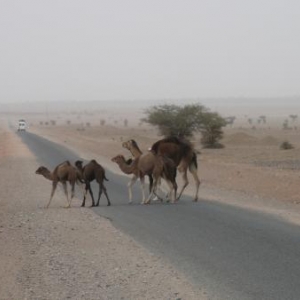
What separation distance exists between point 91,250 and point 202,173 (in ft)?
55.2

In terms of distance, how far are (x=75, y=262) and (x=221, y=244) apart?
2.64m

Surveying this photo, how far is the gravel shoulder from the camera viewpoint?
8375 mm

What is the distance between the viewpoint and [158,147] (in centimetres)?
1855

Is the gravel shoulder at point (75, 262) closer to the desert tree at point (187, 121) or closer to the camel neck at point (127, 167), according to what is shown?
the camel neck at point (127, 167)

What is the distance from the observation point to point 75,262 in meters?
10.2

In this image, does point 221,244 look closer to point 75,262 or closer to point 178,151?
point 75,262

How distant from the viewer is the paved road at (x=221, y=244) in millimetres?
8578

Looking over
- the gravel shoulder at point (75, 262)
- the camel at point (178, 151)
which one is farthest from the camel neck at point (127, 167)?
the gravel shoulder at point (75, 262)

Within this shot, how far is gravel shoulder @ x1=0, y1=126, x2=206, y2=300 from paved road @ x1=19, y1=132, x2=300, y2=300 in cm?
34

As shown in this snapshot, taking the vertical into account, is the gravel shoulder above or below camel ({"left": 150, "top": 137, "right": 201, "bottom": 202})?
below

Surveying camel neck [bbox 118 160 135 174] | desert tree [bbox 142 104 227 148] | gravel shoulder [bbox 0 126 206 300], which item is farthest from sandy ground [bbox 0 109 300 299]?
desert tree [bbox 142 104 227 148]

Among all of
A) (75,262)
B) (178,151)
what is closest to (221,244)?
(75,262)

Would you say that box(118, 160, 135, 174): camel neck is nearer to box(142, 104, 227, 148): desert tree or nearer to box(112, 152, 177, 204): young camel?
box(112, 152, 177, 204): young camel

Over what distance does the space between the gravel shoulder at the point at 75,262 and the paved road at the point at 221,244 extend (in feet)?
1.10
